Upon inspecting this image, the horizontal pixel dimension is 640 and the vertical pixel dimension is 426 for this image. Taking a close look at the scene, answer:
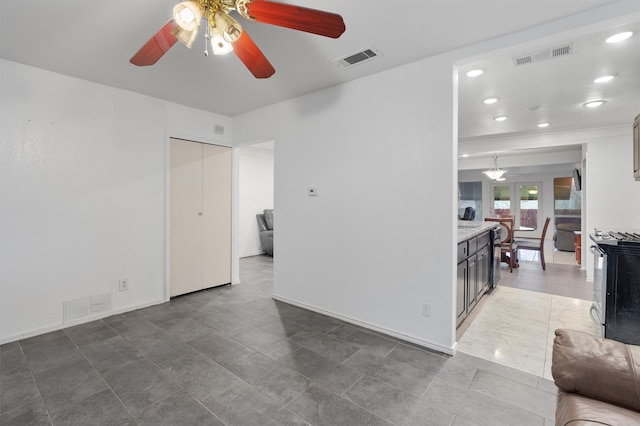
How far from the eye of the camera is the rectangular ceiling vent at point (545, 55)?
237 centimetres

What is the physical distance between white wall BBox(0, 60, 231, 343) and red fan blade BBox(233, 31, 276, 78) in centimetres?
230

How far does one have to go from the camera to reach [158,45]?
1.78m

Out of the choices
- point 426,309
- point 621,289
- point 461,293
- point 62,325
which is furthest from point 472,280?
point 62,325

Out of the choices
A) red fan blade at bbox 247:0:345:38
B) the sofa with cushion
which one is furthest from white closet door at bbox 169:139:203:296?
the sofa with cushion

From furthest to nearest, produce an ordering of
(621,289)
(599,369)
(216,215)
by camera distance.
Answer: (216,215), (621,289), (599,369)

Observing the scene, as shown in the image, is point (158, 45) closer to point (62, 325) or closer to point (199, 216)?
point (199, 216)

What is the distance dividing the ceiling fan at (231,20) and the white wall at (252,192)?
5096mm

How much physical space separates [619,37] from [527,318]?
107 inches

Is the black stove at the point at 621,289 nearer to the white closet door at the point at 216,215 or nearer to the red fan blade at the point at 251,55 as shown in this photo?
the red fan blade at the point at 251,55

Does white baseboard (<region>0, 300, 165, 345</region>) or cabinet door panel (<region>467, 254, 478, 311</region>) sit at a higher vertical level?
cabinet door panel (<region>467, 254, 478, 311</region>)

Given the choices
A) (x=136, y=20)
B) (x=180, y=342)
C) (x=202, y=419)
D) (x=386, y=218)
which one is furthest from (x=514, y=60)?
(x=180, y=342)

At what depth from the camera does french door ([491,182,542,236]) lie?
10.2 metres

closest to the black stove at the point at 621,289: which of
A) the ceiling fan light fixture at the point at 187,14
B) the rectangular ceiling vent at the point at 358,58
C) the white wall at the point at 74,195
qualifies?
the rectangular ceiling vent at the point at 358,58

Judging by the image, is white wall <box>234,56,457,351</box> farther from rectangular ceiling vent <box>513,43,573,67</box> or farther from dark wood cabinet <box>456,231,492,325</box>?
rectangular ceiling vent <box>513,43,573,67</box>
